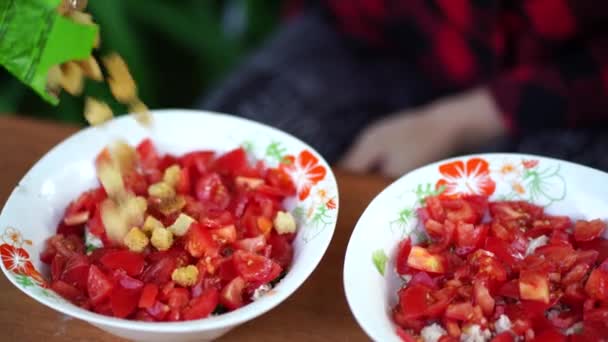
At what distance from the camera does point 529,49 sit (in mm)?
1456

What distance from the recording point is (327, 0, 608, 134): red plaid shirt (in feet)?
4.53

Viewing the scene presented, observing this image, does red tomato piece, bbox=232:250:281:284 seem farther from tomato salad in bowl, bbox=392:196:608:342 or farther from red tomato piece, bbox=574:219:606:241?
red tomato piece, bbox=574:219:606:241

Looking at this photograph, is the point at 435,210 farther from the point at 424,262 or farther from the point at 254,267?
the point at 254,267

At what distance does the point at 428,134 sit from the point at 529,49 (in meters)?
0.27

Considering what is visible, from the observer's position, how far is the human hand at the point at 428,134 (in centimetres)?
151

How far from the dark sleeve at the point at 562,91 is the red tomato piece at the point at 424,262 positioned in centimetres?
61

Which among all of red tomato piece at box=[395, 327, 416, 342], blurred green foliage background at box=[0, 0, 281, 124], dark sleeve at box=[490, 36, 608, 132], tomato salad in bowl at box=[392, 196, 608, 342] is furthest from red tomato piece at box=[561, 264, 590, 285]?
blurred green foliage background at box=[0, 0, 281, 124]

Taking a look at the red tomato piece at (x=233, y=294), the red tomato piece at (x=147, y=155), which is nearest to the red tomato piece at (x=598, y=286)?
the red tomato piece at (x=233, y=294)

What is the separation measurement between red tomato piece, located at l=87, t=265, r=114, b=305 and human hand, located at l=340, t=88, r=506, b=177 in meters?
0.73

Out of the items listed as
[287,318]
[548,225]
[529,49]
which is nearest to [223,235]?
[287,318]

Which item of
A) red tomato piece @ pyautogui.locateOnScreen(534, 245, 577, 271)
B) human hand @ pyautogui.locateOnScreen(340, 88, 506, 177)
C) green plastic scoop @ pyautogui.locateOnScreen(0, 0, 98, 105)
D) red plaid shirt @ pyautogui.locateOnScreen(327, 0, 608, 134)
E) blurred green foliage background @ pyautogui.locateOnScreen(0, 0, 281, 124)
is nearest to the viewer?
green plastic scoop @ pyautogui.locateOnScreen(0, 0, 98, 105)

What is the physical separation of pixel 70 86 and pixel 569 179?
683 mm

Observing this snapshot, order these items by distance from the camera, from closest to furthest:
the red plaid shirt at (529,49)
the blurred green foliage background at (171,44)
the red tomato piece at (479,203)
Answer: the red tomato piece at (479,203)
the red plaid shirt at (529,49)
the blurred green foliage background at (171,44)

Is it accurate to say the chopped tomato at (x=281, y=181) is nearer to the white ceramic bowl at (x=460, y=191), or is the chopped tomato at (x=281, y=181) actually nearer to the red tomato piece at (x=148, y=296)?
the white ceramic bowl at (x=460, y=191)
